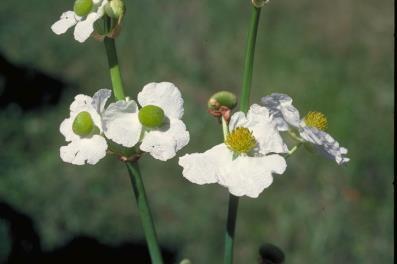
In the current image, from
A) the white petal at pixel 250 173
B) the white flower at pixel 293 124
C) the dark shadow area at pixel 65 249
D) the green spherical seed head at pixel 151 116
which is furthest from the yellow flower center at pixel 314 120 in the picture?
the dark shadow area at pixel 65 249

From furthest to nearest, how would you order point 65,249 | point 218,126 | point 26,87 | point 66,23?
1. point 26,87
2. point 218,126
3. point 65,249
4. point 66,23

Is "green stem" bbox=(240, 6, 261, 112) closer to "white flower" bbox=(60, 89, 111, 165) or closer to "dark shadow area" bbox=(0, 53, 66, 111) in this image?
"white flower" bbox=(60, 89, 111, 165)

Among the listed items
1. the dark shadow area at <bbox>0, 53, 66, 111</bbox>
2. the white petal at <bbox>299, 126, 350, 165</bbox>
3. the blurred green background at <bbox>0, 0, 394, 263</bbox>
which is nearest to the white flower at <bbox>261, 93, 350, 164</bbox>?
the white petal at <bbox>299, 126, 350, 165</bbox>

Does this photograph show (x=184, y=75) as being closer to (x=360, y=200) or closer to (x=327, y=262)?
(x=360, y=200)

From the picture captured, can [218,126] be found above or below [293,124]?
above

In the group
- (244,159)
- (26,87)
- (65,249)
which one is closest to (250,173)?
(244,159)

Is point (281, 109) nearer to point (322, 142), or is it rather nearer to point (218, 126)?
point (322, 142)

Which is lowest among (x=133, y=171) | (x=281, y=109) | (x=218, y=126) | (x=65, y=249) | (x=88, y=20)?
(x=65, y=249)

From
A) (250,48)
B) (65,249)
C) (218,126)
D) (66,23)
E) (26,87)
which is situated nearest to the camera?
(250,48)
